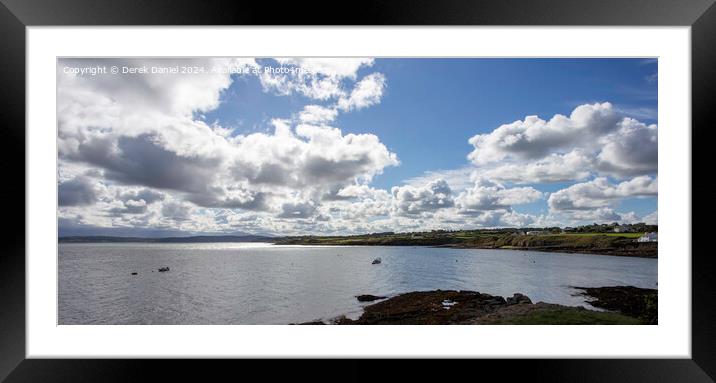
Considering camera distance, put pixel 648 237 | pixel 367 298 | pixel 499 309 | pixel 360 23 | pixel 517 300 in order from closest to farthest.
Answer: pixel 360 23, pixel 499 309, pixel 648 237, pixel 517 300, pixel 367 298

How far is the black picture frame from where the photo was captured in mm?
2352

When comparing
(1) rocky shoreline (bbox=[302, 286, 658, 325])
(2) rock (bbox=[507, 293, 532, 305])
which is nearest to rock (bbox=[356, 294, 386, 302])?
(1) rocky shoreline (bbox=[302, 286, 658, 325])

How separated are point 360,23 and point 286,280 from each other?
5709mm

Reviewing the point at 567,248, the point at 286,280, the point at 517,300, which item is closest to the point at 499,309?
the point at 517,300

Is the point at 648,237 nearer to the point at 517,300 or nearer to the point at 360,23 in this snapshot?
the point at 517,300

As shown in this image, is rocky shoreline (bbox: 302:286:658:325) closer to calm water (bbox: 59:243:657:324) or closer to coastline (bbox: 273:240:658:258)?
calm water (bbox: 59:243:657:324)

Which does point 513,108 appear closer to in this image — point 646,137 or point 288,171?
point 646,137

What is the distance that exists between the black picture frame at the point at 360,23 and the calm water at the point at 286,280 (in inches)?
62.3

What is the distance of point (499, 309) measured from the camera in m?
4.43

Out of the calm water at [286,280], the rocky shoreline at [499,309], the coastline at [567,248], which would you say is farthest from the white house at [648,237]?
the rocky shoreline at [499,309]

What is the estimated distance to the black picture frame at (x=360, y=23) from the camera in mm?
2352

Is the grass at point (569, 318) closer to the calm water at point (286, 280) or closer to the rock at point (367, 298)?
the calm water at point (286, 280)

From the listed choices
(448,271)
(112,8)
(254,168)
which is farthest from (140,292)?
(448,271)

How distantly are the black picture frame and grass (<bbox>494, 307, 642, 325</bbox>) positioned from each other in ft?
3.37
